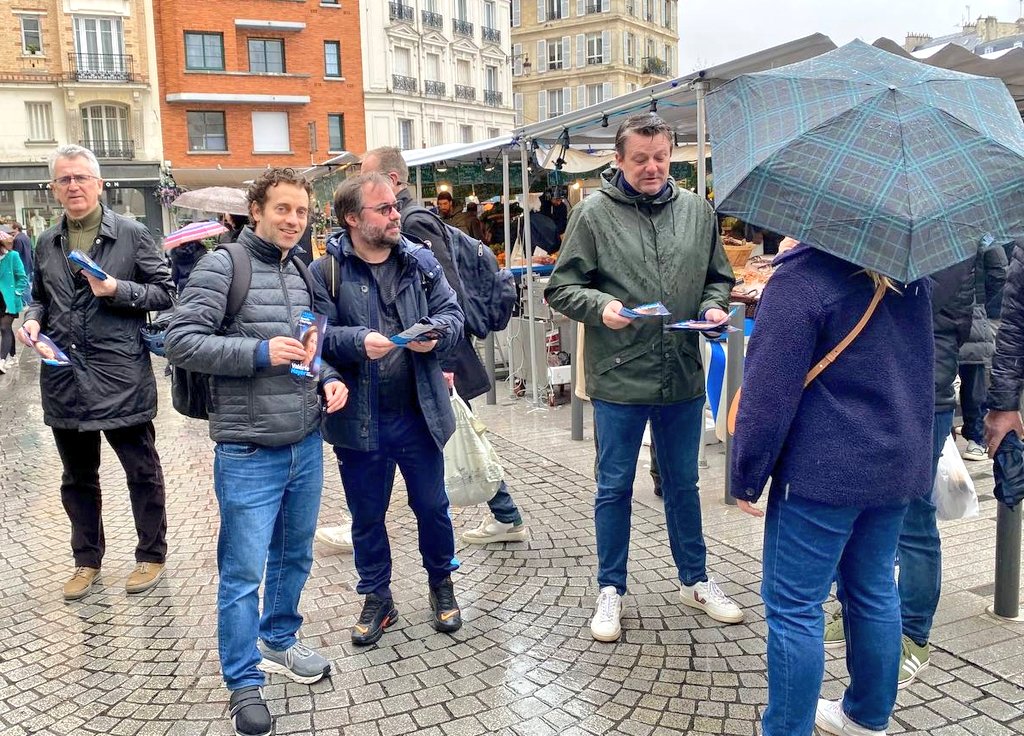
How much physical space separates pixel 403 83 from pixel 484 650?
145ft

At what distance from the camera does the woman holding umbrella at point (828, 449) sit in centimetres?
240

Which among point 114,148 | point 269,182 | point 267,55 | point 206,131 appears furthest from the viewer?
point 267,55

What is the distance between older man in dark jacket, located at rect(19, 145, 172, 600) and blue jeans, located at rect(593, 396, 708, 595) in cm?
232

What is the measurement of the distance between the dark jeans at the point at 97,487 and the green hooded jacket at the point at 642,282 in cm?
231

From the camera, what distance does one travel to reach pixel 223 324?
3.13 m

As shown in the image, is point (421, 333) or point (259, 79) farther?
point (259, 79)

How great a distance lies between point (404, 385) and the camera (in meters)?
3.64

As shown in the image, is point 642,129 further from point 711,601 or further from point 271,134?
point 271,134

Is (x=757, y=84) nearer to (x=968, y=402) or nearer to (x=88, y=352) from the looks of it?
(x=968, y=402)

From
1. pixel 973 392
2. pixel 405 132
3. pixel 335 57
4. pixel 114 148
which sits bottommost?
pixel 973 392

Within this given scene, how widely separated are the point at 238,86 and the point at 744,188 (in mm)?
41007

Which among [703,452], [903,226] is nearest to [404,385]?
[903,226]

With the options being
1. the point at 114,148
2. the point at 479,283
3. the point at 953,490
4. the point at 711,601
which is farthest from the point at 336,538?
the point at 114,148

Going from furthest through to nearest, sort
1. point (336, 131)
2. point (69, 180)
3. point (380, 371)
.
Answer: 1. point (336, 131)
2. point (69, 180)
3. point (380, 371)
